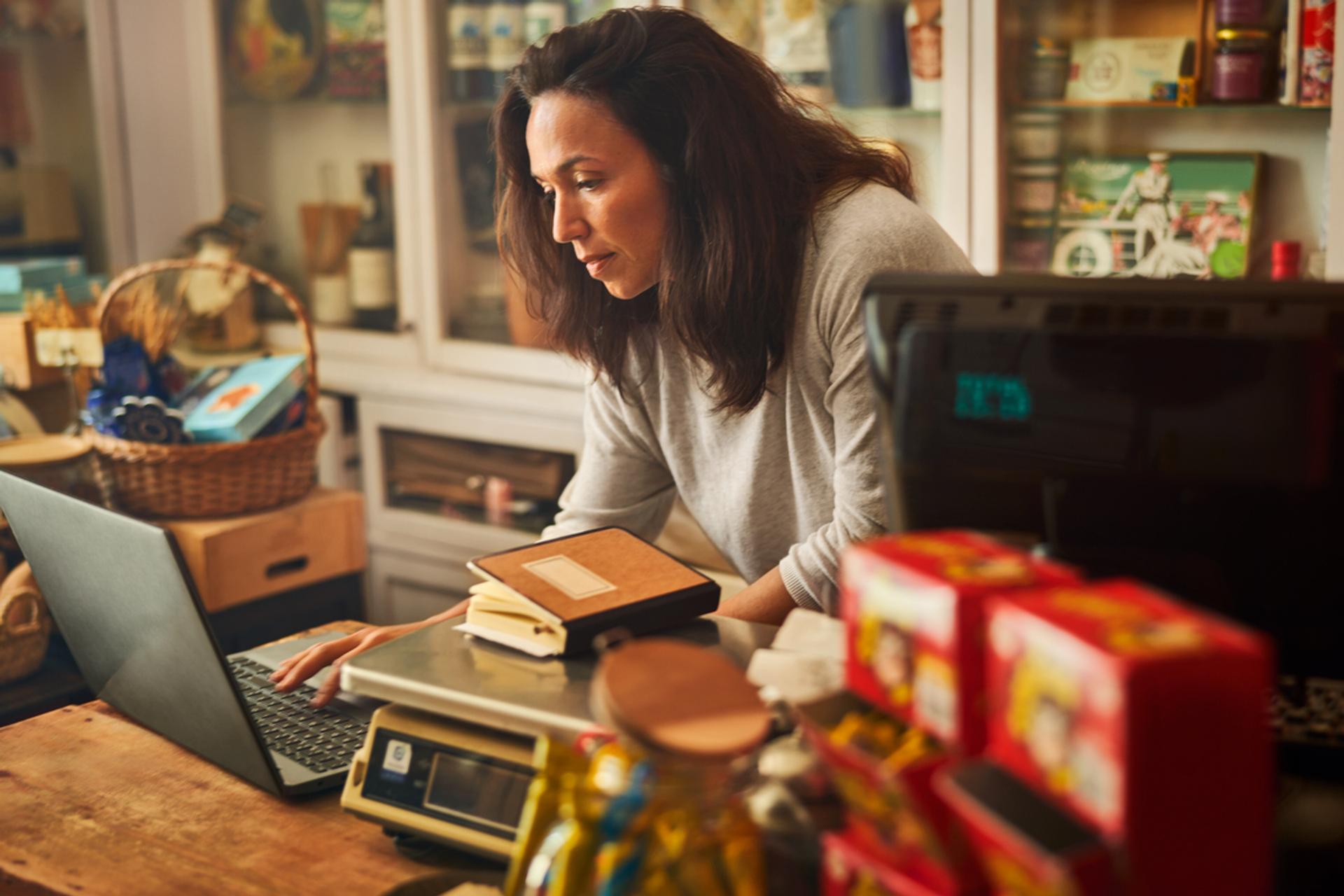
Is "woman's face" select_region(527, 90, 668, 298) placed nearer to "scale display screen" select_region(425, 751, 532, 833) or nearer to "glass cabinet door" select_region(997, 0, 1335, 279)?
"scale display screen" select_region(425, 751, 532, 833)

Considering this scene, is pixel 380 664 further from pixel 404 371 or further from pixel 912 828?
pixel 404 371


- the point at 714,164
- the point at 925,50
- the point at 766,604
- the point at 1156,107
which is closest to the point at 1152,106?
the point at 1156,107

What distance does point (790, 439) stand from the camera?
157 centimetres

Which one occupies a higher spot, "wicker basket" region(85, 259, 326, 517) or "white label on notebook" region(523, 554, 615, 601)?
"white label on notebook" region(523, 554, 615, 601)

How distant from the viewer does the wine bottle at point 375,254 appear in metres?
3.14

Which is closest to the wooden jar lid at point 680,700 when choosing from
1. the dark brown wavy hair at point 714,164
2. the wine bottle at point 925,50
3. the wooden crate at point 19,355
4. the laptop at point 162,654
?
the laptop at point 162,654

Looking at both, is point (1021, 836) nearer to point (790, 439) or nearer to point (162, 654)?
point (162, 654)

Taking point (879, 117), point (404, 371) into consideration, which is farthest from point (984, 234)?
point (404, 371)

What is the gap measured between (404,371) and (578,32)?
5.47 ft

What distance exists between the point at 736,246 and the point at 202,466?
1104 mm

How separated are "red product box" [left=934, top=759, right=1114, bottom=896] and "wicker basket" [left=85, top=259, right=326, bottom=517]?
69.5 inches

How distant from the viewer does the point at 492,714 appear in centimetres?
91

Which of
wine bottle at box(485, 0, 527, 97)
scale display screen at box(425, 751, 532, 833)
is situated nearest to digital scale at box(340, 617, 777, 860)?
scale display screen at box(425, 751, 532, 833)

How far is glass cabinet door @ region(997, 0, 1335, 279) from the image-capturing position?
83.2 inches
